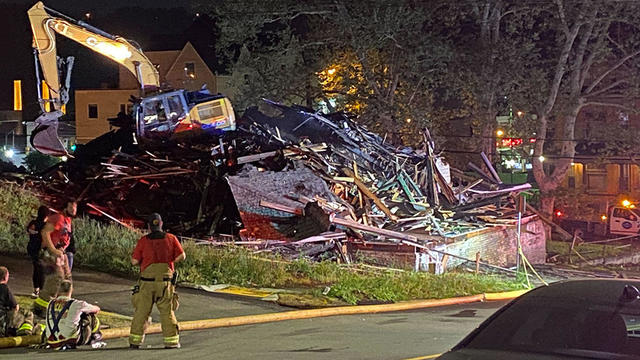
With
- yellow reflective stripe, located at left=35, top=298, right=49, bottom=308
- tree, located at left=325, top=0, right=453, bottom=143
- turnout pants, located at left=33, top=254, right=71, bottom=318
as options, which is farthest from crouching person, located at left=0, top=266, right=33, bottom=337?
tree, located at left=325, top=0, right=453, bottom=143

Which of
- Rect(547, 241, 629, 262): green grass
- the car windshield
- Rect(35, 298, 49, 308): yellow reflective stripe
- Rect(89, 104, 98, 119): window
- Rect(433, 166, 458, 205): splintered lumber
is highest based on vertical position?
Rect(89, 104, 98, 119): window

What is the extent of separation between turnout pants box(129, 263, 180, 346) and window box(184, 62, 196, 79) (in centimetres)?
5130

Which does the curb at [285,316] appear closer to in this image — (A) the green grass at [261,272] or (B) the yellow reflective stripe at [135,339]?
(A) the green grass at [261,272]

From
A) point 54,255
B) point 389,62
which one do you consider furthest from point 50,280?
point 389,62

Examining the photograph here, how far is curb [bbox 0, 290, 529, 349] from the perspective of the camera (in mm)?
10164

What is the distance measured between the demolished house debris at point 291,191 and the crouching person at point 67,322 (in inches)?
374

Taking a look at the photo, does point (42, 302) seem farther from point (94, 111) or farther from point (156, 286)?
point (94, 111)

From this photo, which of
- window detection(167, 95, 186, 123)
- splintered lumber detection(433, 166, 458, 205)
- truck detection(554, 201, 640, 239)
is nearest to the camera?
window detection(167, 95, 186, 123)

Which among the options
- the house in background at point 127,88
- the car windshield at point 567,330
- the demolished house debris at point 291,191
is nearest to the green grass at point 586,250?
the demolished house debris at point 291,191

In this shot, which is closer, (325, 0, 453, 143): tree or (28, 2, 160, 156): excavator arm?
(28, 2, 160, 156): excavator arm

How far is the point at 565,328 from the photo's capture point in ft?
16.4

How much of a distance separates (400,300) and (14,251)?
8.28 m

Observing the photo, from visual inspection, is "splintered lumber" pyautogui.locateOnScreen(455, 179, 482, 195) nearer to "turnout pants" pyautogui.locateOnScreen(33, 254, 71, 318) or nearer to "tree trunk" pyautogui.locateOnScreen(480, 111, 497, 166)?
"tree trunk" pyautogui.locateOnScreen(480, 111, 497, 166)

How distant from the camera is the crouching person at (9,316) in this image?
32.8ft
